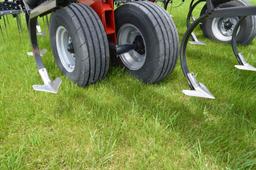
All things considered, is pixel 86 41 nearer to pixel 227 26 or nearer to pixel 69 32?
pixel 69 32

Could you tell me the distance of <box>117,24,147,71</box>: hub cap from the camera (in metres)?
2.87

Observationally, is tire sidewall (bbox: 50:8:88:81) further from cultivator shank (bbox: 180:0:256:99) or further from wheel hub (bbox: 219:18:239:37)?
wheel hub (bbox: 219:18:239:37)

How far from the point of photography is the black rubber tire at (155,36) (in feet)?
8.33

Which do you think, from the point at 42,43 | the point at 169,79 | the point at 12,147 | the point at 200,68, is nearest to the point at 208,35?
the point at 200,68

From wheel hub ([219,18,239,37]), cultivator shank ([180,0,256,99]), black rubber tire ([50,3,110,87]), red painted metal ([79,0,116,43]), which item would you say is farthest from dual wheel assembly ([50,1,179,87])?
wheel hub ([219,18,239,37])

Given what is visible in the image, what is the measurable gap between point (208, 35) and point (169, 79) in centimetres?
216

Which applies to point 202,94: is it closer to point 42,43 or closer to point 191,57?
point 191,57

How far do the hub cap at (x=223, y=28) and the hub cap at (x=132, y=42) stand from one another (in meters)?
2.06

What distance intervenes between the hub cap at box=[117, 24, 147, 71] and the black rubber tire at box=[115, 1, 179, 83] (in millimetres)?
134

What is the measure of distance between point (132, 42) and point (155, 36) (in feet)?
1.59

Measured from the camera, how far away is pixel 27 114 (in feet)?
7.25

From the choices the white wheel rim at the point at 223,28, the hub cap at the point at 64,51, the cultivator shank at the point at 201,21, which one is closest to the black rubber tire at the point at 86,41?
the hub cap at the point at 64,51

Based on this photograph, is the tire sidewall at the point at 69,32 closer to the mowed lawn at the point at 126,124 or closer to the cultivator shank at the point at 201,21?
the mowed lawn at the point at 126,124

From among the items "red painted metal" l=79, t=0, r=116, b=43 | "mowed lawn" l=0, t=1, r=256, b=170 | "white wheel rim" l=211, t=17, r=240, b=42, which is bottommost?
"mowed lawn" l=0, t=1, r=256, b=170
